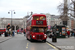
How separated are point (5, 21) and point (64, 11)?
387ft

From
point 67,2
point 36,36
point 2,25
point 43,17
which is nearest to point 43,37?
point 36,36

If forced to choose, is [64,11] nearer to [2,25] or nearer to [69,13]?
[69,13]

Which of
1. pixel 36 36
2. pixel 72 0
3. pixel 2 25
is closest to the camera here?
pixel 36 36

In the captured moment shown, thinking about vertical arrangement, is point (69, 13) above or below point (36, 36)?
above

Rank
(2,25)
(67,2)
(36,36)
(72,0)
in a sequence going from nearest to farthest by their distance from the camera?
(36,36) → (72,0) → (67,2) → (2,25)

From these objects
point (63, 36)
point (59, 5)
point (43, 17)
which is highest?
point (59, 5)

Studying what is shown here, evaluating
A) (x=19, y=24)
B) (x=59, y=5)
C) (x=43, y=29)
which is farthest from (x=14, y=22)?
(x=43, y=29)

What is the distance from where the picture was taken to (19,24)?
15662cm

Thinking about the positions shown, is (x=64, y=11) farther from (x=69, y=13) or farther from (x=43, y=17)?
(x=43, y=17)

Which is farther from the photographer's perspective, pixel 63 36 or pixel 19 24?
pixel 19 24

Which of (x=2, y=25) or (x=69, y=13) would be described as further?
(x=2, y=25)

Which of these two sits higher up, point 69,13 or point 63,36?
point 69,13

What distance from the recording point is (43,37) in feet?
78.7

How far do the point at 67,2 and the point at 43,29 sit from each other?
615 inches
